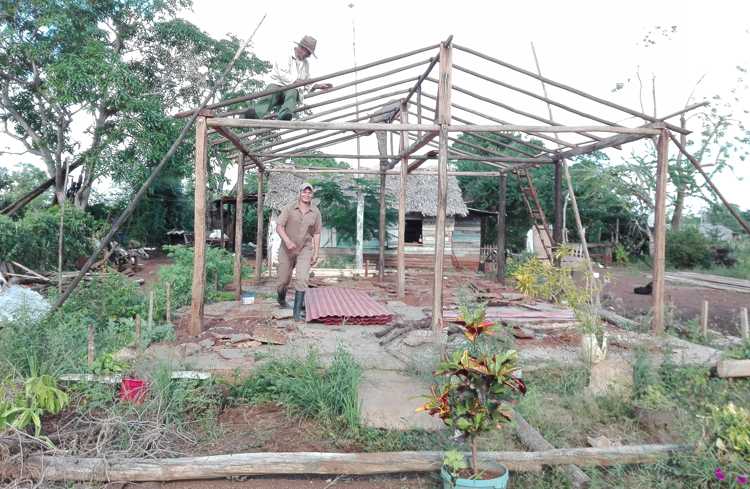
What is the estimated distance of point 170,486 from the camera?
346cm

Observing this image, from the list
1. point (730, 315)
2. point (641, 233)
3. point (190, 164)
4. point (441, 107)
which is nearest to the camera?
point (441, 107)

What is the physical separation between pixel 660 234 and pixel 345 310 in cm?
436

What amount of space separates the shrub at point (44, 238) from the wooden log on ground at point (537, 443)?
13.9 meters

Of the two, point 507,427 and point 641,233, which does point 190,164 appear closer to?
point 507,427

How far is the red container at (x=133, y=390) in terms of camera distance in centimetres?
420

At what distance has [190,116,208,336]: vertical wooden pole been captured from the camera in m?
6.09

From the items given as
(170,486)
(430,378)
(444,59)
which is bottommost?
(170,486)

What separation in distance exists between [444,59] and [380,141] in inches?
270

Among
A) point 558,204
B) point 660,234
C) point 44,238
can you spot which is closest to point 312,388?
point 660,234

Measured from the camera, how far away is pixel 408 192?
1855 centimetres

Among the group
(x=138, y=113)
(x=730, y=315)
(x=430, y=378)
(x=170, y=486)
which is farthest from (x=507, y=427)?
(x=138, y=113)

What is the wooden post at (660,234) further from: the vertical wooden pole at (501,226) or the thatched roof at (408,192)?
the thatched roof at (408,192)

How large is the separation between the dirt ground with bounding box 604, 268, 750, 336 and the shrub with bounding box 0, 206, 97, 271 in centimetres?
1433

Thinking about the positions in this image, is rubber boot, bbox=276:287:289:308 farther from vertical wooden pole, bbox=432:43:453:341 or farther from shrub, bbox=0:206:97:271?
shrub, bbox=0:206:97:271
